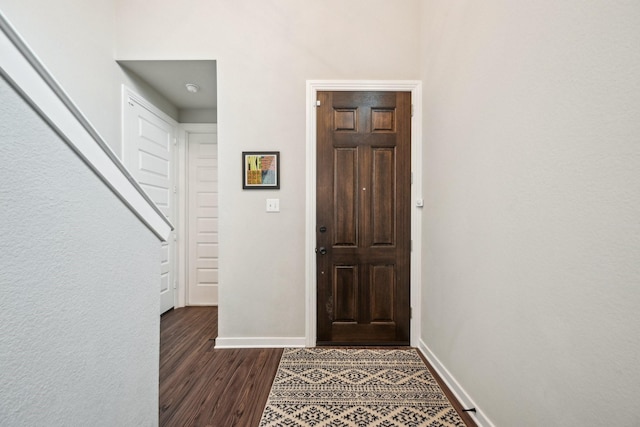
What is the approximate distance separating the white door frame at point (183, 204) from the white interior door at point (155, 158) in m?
0.10

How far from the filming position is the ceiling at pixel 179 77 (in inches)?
98.4

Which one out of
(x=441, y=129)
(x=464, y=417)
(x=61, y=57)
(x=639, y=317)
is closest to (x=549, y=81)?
(x=639, y=317)

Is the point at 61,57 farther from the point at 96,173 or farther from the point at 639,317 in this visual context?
the point at 639,317

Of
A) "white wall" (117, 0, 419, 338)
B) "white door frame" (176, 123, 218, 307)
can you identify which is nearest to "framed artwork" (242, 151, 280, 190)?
"white wall" (117, 0, 419, 338)

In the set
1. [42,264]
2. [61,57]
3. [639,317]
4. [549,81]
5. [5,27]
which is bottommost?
[639,317]

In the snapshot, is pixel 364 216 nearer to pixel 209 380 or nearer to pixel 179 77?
pixel 209 380

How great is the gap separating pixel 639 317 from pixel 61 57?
10.5 feet

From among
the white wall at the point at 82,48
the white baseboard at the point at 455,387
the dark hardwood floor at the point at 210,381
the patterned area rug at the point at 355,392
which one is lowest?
the dark hardwood floor at the point at 210,381

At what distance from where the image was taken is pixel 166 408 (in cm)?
166

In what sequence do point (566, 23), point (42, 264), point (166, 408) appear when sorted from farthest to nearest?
point (166, 408) → point (566, 23) → point (42, 264)

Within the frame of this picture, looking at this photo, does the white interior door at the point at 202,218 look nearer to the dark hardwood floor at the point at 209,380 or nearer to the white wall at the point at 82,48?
the dark hardwood floor at the point at 209,380

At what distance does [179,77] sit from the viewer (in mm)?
2725

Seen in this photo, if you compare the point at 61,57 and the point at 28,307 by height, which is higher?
the point at 61,57

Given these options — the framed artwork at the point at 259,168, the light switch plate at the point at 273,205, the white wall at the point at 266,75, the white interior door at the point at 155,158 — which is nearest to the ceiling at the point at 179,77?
the white wall at the point at 266,75
